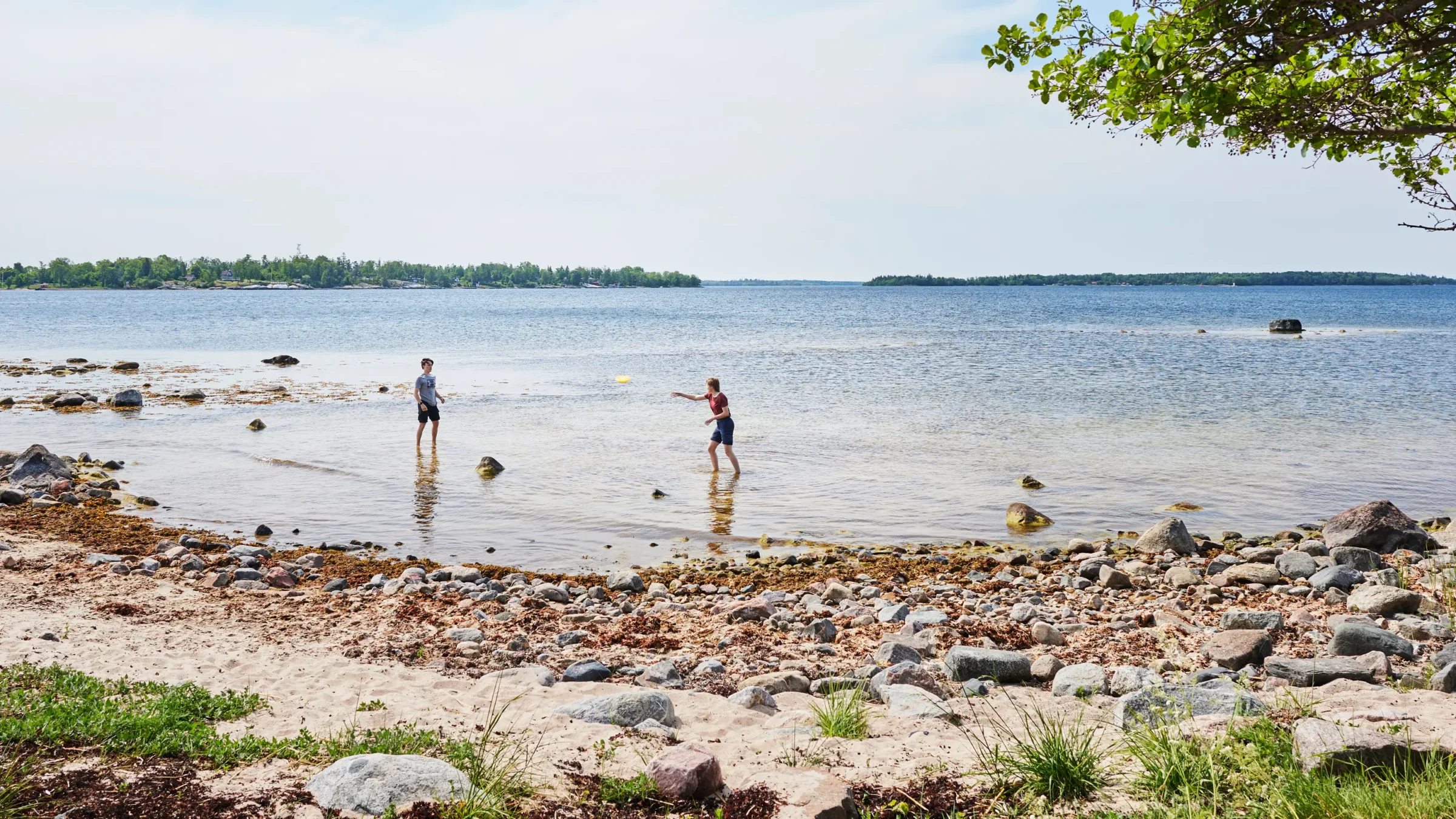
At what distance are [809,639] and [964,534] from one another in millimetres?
6035

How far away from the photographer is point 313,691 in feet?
24.5

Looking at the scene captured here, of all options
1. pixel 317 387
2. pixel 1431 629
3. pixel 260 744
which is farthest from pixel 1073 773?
pixel 317 387

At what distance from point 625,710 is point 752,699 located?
114 cm

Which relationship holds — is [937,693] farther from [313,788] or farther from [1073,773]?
[313,788]

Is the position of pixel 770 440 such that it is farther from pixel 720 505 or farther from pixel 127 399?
pixel 127 399

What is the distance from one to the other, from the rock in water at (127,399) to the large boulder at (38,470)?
12.8 meters

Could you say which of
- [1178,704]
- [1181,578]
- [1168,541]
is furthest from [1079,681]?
[1168,541]

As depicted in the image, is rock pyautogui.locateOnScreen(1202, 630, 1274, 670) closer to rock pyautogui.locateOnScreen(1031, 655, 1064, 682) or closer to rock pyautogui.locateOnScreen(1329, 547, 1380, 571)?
rock pyautogui.locateOnScreen(1031, 655, 1064, 682)

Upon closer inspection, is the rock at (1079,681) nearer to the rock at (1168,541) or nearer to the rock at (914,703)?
the rock at (914,703)

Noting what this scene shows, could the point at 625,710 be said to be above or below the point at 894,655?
above

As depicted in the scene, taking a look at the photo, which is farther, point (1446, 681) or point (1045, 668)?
point (1045, 668)

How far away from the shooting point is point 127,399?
3036 cm

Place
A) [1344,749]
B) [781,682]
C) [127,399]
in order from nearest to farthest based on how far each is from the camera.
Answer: [1344,749] < [781,682] < [127,399]

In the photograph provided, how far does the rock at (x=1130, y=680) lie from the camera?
23.9 feet
